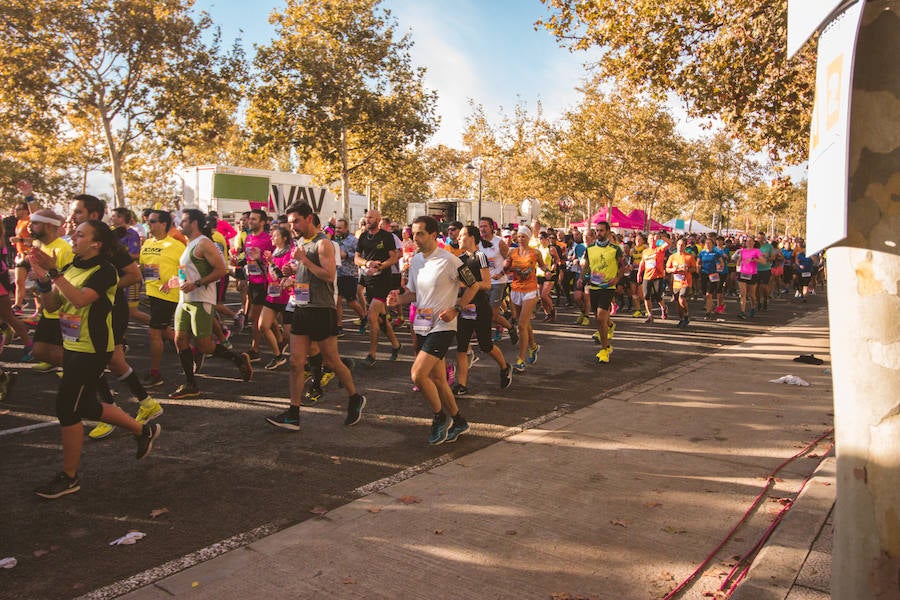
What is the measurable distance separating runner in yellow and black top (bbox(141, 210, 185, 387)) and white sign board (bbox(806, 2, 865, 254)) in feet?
22.8

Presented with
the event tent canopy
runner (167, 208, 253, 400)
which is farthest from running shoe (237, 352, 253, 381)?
→ the event tent canopy

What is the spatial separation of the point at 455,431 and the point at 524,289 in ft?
12.7

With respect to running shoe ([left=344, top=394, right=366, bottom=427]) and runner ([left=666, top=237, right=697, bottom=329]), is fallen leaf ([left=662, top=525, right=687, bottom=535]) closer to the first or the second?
running shoe ([left=344, top=394, right=366, bottom=427])

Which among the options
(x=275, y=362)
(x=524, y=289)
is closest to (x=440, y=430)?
(x=275, y=362)

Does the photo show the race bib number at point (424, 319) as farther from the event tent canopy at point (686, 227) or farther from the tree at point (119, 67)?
the event tent canopy at point (686, 227)

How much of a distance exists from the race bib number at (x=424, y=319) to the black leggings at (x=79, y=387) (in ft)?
8.01

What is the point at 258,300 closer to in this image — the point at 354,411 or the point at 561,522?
the point at 354,411

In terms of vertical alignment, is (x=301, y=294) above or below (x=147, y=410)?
above

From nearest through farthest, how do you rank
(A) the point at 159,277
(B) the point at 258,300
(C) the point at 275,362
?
1. (A) the point at 159,277
2. (C) the point at 275,362
3. (B) the point at 258,300

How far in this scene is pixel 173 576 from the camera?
11.5 ft

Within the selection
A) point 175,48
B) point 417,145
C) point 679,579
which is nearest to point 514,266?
point 679,579

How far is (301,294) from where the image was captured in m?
6.34

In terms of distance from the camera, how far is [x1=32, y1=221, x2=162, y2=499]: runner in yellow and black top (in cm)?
459

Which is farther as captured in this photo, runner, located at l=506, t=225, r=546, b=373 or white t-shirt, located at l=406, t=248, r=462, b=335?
runner, located at l=506, t=225, r=546, b=373
